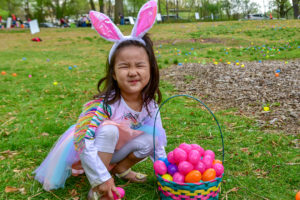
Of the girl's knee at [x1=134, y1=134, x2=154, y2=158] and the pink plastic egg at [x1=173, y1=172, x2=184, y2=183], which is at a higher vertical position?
the girl's knee at [x1=134, y1=134, x2=154, y2=158]

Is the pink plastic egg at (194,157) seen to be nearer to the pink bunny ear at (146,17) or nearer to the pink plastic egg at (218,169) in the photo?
the pink plastic egg at (218,169)

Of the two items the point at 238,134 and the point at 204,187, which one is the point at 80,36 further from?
the point at 204,187

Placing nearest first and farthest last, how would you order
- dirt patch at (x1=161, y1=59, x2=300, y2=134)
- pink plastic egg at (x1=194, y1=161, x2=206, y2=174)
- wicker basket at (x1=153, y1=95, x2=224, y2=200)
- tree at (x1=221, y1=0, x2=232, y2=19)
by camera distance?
1. wicker basket at (x1=153, y1=95, x2=224, y2=200)
2. pink plastic egg at (x1=194, y1=161, x2=206, y2=174)
3. dirt patch at (x1=161, y1=59, x2=300, y2=134)
4. tree at (x1=221, y1=0, x2=232, y2=19)

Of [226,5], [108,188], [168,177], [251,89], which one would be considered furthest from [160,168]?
[226,5]

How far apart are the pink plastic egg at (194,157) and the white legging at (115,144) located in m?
0.36

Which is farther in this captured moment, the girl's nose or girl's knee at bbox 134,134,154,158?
girl's knee at bbox 134,134,154,158

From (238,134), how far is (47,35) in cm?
1759

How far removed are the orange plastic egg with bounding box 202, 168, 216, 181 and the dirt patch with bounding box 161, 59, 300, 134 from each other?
1.85 m

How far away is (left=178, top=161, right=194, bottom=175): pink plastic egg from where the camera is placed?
210 cm

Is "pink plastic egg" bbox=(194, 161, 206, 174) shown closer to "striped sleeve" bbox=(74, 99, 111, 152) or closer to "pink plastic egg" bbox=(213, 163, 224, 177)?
"pink plastic egg" bbox=(213, 163, 224, 177)

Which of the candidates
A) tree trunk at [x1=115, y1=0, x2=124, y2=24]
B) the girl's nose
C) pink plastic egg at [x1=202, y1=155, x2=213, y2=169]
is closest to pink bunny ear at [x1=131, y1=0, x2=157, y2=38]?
the girl's nose


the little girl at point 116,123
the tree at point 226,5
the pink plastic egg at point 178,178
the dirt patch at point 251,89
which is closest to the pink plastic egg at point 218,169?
the pink plastic egg at point 178,178

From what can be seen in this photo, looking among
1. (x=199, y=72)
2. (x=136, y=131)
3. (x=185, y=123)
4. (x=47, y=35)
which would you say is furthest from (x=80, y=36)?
(x=136, y=131)

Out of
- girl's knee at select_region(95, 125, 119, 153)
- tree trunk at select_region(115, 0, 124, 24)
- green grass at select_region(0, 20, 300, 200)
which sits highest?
tree trunk at select_region(115, 0, 124, 24)
